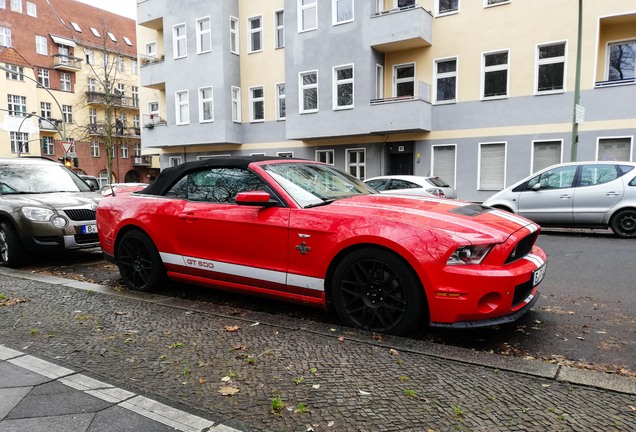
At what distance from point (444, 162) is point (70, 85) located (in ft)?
155

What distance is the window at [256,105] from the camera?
2603cm

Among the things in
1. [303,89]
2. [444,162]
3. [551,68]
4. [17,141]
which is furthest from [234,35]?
[17,141]

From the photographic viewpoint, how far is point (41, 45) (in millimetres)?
49906

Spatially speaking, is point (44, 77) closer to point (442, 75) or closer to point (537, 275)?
point (442, 75)

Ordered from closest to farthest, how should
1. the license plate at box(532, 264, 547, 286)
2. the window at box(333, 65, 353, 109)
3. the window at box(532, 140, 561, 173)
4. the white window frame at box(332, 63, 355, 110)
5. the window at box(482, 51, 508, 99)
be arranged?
1. the license plate at box(532, 264, 547, 286)
2. the window at box(532, 140, 561, 173)
3. the window at box(482, 51, 508, 99)
4. the white window frame at box(332, 63, 355, 110)
5. the window at box(333, 65, 353, 109)

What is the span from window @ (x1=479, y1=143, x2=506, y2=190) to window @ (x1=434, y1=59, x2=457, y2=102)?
2.48 m

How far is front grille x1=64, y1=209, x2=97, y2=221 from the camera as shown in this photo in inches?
300

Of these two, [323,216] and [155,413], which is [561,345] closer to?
[323,216]

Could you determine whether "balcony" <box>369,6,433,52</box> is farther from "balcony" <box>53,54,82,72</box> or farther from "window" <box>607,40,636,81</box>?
"balcony" <box>53,54,82,72</box>

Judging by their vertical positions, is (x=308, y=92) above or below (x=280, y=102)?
above

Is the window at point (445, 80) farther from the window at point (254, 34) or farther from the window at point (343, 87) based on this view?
the window at point (254, 34)

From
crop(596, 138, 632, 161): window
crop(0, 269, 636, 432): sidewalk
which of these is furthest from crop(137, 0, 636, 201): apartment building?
crop(0, 269, 636, 432): sidewalk

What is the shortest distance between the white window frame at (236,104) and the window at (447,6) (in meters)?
11.6

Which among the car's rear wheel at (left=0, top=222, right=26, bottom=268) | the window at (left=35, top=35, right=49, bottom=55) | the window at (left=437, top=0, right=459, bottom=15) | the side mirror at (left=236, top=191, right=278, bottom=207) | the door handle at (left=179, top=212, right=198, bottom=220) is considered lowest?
the car's rear wheel at (left=0, top=222, right=26, bottom=268)
